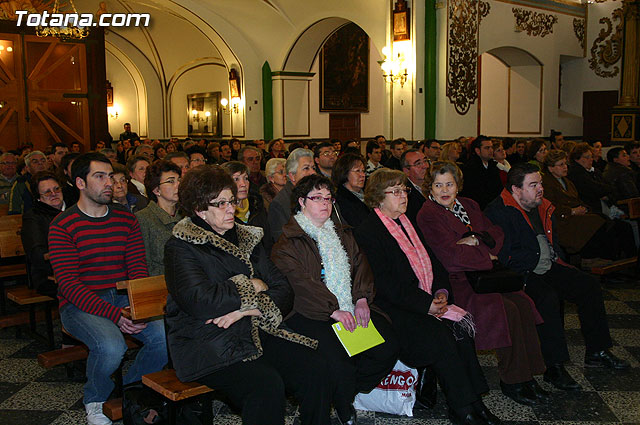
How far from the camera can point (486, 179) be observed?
24.8ft

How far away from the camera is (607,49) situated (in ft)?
51.3

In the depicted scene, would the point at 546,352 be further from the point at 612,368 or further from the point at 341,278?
the point at 341,278

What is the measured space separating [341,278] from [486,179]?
456 centimetres

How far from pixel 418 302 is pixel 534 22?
12.5 metres

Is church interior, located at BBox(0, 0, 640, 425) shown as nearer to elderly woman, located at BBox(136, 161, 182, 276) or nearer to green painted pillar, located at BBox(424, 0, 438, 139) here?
green painted pillar, located at BBox(424, 0, 438, 139)

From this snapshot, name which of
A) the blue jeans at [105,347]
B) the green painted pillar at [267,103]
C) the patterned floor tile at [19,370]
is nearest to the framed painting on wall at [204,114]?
the green painted pillar at [267,103]

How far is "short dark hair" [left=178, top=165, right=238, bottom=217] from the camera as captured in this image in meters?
2.91

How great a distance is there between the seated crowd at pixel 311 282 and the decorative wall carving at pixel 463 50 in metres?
8.17

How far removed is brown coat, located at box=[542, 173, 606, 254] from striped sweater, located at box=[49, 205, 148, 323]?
376 centimetres

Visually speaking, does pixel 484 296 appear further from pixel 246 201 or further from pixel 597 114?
pixel 597 114

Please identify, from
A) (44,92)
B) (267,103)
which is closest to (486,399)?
(44,92)

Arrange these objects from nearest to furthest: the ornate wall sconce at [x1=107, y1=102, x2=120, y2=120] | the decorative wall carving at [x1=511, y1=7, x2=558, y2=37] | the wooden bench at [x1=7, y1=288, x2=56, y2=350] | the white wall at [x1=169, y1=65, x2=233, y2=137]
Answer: the wooden bench at [x1=7, y1=288, x2=56, y2=350] → the decorative wall carving at [x1=511, y1=7, x2=558, y2=37] → the white wall at [x1=169, y1=65, x2=233, y2=137] → the ornate wall sconce at [x1=107, y1=102, x2=120, y2=120]

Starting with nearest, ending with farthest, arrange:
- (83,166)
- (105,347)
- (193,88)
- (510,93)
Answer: (105,347) → (83,166) → (510,93) → (193,88)

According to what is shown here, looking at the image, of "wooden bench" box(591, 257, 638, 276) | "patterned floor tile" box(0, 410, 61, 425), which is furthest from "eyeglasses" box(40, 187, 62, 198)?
"wooden bench" box(591, 257, 638, 276)
